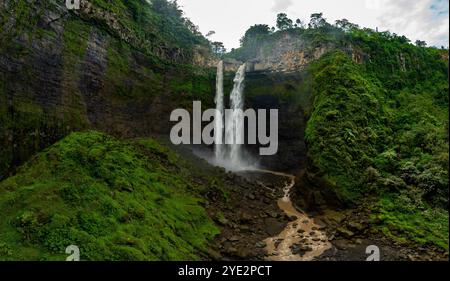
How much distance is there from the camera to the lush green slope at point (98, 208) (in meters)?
15.5

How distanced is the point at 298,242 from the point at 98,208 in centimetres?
1220

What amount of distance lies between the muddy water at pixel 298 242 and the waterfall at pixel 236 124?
51.0 feet

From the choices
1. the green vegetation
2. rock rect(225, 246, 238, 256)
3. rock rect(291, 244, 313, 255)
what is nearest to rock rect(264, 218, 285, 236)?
rock rect(291, 244, 313, 255)

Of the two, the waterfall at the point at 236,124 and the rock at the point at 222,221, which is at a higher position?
the waterfall at the point at 236,124

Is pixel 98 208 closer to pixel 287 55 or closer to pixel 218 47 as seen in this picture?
pixel 287 55

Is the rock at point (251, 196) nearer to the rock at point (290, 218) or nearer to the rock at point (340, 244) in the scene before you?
the rock at point (290, 218)

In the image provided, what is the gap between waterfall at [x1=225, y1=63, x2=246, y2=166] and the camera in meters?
42.9

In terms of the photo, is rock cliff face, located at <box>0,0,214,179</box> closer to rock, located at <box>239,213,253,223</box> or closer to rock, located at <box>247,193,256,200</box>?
rock, located at <box>247,193,256,200</box>

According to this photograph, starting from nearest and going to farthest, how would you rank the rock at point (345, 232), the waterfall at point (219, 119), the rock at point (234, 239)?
the rock at point (234, 239)
the rock at point (345, 232)
the waterfall at point (219, 119)

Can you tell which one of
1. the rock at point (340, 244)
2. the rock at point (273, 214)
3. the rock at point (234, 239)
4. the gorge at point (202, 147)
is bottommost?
the rock at point (340, 244)

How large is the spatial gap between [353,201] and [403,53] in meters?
26.1

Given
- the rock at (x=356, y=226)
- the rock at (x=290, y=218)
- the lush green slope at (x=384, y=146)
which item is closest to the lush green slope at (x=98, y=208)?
the rock at (x=290, y=218)

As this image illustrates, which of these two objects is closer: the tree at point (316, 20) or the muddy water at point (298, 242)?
the muddy water at point (298, 242)

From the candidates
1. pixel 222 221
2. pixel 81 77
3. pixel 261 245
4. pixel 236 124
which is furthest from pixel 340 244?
pixel 236 124
